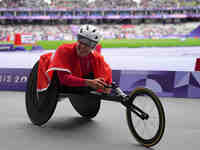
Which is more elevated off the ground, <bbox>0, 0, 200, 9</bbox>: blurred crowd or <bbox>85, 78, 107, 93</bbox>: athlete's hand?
<bbox>0, 0, 200, 9</bbox>: blurred crowd

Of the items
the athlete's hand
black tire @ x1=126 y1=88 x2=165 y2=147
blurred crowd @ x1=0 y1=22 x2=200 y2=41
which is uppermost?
the athlete's hand

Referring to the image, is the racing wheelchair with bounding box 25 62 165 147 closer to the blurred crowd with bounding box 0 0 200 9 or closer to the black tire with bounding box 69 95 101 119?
the black tire with bounding box 69 95 101 119

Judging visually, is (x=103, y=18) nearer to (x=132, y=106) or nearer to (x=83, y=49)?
(x=83, y=49)

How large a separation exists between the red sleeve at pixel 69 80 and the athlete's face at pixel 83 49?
358mm

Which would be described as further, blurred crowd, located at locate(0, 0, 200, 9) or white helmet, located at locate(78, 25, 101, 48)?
blurred crowd, located at locate(0, 0, 200, 9)

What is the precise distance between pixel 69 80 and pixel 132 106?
0.85 m

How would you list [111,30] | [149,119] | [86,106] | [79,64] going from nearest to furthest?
[149,119] → [79,64] → [86,106] → [111,30]

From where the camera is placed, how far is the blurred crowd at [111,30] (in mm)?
40800

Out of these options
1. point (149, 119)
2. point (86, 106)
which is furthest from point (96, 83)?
point (86, 106)

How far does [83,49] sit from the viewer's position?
12.5 feet

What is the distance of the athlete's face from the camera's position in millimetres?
3776

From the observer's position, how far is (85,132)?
3.85m

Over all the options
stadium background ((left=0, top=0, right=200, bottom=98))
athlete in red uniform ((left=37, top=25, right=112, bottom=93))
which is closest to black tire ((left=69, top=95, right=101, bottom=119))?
athlete in red uniform ((left=37, top=25, right=112, bottom=93))

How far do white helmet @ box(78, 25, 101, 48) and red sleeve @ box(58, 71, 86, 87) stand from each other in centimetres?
47
